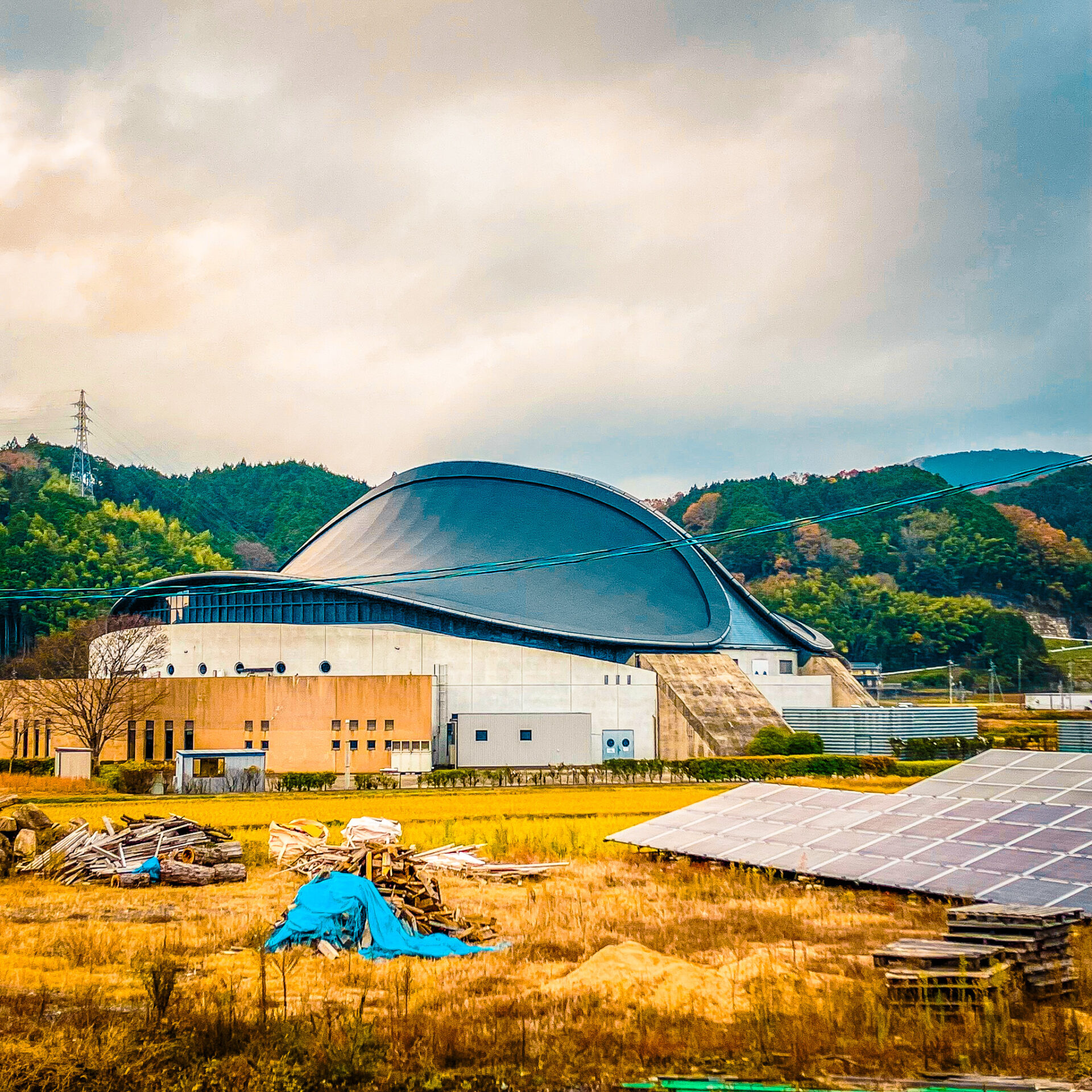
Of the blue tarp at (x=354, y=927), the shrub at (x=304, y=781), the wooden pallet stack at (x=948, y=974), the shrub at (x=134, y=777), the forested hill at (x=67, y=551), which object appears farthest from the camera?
the forested hill at (x=67, y=551)

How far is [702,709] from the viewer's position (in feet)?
136

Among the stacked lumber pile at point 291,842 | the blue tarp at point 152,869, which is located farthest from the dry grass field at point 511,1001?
the stacked lumber pile at point 291,842

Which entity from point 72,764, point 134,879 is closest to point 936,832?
point 134,879

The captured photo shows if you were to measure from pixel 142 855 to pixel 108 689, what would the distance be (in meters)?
23.8

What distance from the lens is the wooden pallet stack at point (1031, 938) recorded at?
9.70m

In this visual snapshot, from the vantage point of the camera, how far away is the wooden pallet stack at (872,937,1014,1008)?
9.27 meters

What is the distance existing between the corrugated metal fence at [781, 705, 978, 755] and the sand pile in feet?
102

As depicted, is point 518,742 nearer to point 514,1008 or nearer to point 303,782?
point 303,782

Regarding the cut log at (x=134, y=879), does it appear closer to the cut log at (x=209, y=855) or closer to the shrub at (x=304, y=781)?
the cut log at (x=209, y=855)

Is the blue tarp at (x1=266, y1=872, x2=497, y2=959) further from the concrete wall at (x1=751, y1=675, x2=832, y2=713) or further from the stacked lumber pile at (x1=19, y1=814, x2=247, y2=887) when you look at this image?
the concrete wall at (x1=751, y1=675, x2=832, y2=713)

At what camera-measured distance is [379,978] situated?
1051 centimetres

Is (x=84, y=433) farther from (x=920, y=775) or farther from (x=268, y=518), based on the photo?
(x=920, y=775)

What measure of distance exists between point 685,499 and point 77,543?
68.8 m

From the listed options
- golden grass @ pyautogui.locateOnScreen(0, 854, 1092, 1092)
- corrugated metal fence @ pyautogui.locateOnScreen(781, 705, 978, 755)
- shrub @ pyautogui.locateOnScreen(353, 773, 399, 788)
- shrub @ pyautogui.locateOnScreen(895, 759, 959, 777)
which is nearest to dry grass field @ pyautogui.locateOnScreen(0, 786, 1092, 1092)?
golden grass @ pyautogui.locateOnScreen(0, 854, 1092, 1092)
